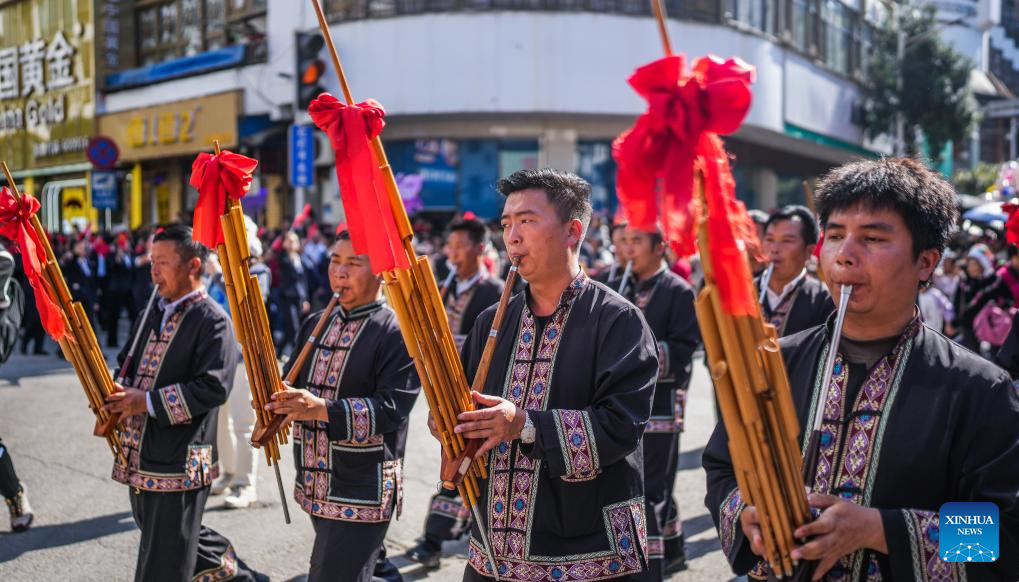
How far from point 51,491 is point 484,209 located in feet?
46.4

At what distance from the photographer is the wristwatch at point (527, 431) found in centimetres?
254

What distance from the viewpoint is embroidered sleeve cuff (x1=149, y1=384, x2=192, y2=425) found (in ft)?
12.5

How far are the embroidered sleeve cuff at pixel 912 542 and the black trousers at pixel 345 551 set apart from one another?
2.19 metres

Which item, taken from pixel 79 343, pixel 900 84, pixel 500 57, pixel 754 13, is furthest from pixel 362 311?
pixel 900 84

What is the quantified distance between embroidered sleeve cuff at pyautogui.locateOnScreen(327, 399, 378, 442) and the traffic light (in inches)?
620

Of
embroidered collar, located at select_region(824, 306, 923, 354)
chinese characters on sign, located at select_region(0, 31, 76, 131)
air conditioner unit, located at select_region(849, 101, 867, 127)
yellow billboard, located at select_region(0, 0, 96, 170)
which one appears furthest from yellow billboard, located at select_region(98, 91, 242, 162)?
embroidered collar, located at select_region(824, 306, 923, 354)

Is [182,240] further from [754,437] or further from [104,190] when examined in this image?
[104,190]

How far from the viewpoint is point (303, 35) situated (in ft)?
60.8

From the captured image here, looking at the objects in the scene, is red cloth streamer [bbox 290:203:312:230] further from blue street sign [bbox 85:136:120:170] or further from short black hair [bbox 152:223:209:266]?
blue street sign [bbox 85:136:120:170]

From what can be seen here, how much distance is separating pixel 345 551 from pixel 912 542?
→ 7.41 feet

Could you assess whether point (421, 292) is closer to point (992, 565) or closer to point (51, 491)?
point (992, 565)

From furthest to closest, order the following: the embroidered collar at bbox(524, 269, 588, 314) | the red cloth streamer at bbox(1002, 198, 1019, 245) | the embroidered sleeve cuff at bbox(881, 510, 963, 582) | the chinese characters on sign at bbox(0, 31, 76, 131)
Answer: the chinese characters on sign at bbox(0, 31, 76, 131) < the red cloth streamer at bbox(1002, 198, 1019, 245) < the embroidered collar at bbox(524, 269, 588, 314) < the embroidered sleeve cuff at bbox(881, 510, 963, 582)

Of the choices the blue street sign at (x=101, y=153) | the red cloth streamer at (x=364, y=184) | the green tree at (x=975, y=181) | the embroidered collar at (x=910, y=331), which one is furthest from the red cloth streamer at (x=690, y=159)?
the green tree at (x=975, y=181)

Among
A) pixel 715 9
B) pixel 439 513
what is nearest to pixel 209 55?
pixel 715 9
